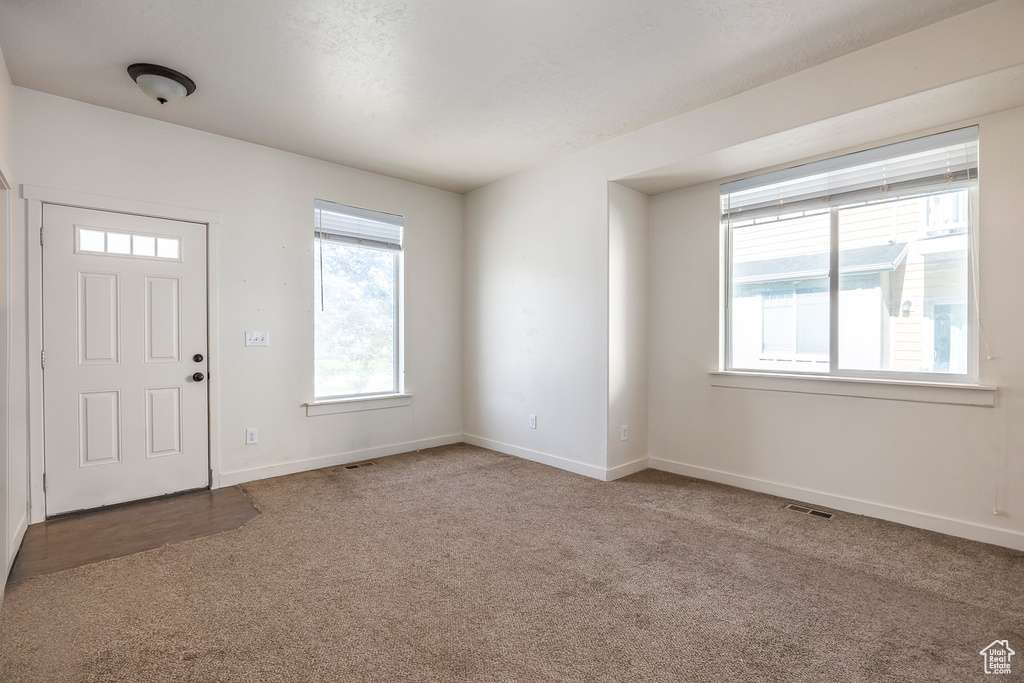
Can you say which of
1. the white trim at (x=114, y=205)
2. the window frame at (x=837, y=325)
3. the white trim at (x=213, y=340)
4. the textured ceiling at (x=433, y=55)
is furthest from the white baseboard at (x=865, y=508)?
the white trim at (x=114, y=205)

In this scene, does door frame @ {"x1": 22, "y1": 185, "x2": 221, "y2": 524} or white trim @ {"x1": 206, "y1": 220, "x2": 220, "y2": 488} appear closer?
door frame @ {"x1": 22, "y1": 185, "x2": 221, "y2": 524}

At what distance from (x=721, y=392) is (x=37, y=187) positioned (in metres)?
4.87

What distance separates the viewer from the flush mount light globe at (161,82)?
9.14 ft

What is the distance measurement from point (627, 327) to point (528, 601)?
8.28ft

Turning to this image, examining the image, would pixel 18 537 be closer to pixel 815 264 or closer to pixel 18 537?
pixel 18 537

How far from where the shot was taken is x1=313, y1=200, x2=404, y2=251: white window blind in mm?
4340

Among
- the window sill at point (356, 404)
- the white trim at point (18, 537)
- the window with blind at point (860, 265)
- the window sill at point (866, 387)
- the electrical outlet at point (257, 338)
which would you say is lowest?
the white trim at point (18, 537)

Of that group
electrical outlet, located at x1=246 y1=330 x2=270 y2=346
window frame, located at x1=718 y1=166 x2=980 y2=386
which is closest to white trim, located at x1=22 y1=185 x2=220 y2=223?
electrical outlet, located at x1=246 y1=330 x2=270 y2=346

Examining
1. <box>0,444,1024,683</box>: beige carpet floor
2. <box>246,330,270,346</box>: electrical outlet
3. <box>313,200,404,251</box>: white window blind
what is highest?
<box>313,200,404,251</box>: white window blind

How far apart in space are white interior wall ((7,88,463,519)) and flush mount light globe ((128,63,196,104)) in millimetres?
680

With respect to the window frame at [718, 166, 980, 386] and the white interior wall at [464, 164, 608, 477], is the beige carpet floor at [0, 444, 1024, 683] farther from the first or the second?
the white interior wall at [464, 164, 608, 477]

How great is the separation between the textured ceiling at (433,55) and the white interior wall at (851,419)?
1.05 meters

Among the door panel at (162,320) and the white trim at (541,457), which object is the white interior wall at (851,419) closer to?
the white trim at (541,457)

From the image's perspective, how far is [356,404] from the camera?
4.51 meters
